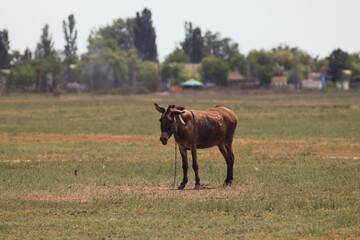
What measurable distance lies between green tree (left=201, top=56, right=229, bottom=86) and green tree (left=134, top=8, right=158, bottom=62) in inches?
960

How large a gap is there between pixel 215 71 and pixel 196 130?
140m

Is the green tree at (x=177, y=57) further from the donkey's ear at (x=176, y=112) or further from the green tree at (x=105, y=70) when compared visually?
the donkey's ear at (x=176, y=112)

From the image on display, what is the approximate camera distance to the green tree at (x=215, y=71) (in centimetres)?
16138

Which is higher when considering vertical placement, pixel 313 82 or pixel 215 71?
pixel 215 71

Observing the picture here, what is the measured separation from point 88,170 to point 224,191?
20.3 feet

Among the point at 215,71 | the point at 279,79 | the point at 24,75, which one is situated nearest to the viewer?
the point at 24,75

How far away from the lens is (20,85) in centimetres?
14212

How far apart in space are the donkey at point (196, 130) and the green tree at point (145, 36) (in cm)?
16280

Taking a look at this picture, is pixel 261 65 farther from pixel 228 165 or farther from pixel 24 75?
pixel 228 165

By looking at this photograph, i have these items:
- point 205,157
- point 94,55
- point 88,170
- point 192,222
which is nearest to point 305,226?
point 192,222

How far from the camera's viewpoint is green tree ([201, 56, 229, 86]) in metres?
161

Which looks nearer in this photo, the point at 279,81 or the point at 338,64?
the point at 338,64

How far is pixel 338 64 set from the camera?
551 ft

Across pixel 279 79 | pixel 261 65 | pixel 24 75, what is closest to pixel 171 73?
pixel 261 65
